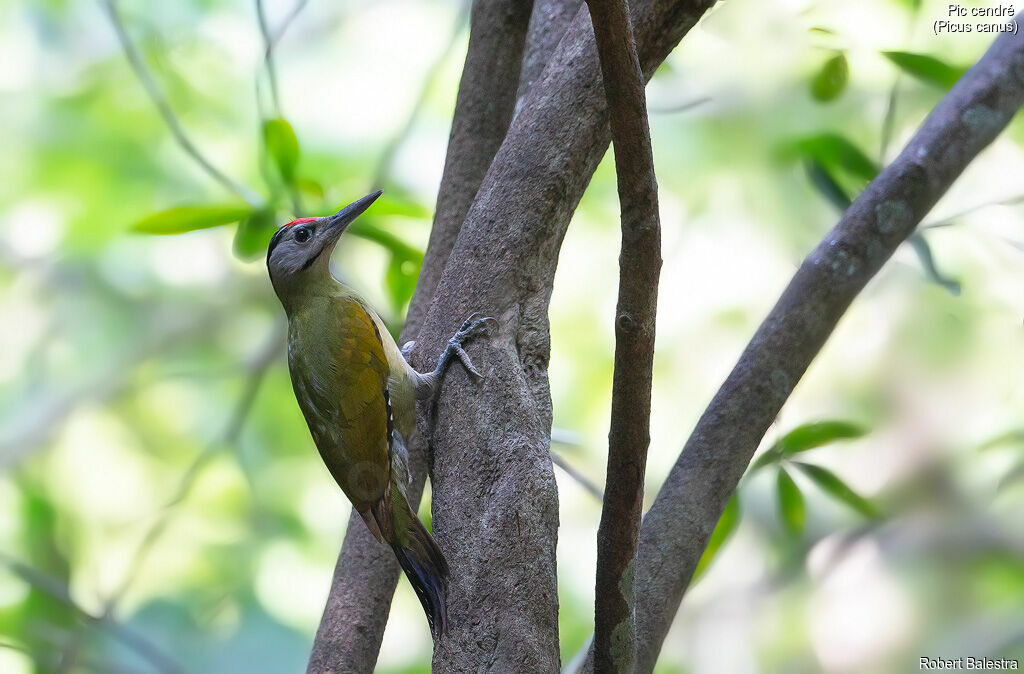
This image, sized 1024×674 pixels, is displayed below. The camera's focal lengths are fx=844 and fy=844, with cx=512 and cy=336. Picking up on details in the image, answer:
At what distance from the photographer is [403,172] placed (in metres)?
2.86

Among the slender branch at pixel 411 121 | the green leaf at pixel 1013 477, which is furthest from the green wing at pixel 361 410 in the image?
the green leaf at pixel 1013 477

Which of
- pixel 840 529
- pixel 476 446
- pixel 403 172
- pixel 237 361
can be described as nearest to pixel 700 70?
pixel 403 172

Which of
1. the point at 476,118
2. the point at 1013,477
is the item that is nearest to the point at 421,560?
the point at 476,118

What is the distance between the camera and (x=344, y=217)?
5.69 ft

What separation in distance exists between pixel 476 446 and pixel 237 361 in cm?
193

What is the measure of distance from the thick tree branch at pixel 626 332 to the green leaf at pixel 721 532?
0.58m

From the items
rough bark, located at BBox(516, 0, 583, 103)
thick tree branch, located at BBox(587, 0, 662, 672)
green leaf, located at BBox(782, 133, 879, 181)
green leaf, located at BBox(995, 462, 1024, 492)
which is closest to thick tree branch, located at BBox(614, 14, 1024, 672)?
thick tree branch, located at BBox(587, 0, 662, 672)

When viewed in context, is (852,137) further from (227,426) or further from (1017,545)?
(227,426)

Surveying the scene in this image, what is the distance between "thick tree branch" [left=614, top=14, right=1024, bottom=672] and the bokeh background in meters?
1.23

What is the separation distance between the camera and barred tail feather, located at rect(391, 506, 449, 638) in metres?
1.06

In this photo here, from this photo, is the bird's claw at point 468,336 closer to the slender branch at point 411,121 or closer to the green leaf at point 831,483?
the green leaf at point 831,483

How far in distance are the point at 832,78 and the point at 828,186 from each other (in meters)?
0.27

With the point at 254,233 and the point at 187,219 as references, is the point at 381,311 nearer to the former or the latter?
the point at 254,233

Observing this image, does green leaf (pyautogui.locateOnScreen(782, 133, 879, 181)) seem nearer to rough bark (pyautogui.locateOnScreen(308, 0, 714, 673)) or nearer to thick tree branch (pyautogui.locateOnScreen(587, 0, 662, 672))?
rough bark (pyautogui.locateOnScreen(308, 0, 714, 673))
